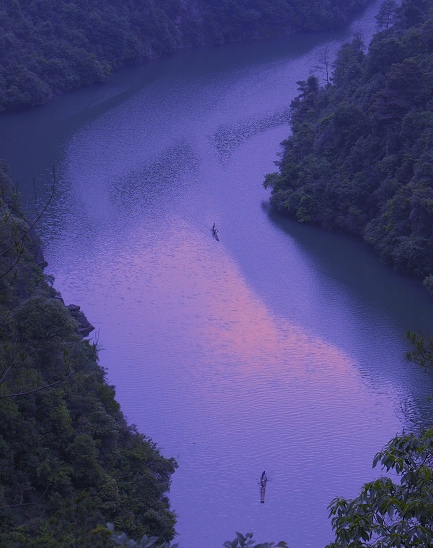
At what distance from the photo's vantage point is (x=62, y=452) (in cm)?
972

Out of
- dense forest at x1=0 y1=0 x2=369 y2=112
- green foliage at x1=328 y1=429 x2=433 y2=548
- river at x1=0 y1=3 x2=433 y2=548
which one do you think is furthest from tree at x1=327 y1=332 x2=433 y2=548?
dense forest at x1=0 y1=0 x2=369 y2=112

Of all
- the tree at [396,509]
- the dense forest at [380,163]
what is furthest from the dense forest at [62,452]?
the dense forest at [380,163]

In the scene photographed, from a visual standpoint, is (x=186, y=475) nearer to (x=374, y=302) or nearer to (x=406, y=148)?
(x=374, y=302)

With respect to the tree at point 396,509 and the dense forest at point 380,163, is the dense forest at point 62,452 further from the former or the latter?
the dense forest at point 380,163

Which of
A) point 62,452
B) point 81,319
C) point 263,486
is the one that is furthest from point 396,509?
point 81,319

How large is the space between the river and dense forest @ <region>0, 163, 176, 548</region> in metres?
0.90

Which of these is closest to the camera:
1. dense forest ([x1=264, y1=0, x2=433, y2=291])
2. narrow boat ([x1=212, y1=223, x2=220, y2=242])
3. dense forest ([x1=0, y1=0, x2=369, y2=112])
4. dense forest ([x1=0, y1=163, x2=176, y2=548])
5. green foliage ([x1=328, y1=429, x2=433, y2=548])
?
green foliage ([x1=328, y1=429, x2=433, y2=548])

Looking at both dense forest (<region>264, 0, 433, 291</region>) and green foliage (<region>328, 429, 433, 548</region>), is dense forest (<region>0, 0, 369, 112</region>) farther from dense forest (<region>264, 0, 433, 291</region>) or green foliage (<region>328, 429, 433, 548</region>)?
green foliage (<region>328, 429, 433, 548</region>)

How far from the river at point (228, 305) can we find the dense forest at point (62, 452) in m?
0.90

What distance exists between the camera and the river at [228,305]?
37.7ft

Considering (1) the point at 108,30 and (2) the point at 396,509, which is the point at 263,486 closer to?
(2) the point at 396,509

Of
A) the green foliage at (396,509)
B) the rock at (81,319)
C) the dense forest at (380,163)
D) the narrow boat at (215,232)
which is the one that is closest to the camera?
the green foliage at (396,509)

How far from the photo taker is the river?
11.5 metres

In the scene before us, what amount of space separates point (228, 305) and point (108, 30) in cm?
2591
